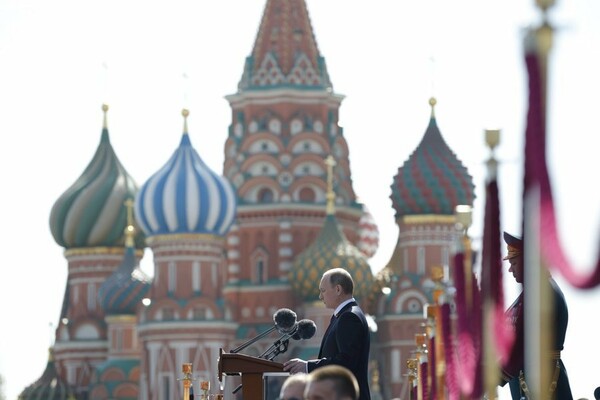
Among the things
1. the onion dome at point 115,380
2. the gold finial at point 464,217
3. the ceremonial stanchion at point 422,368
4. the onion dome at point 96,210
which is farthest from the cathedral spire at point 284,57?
the gold finial at point 464,217

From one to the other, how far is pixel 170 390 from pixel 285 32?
35.7 feet

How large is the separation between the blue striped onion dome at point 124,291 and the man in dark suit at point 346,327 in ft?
171

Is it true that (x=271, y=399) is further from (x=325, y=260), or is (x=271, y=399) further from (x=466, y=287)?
(x=325, y=260)

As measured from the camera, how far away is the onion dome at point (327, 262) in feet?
187

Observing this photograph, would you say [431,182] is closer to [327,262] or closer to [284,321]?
[327,262]

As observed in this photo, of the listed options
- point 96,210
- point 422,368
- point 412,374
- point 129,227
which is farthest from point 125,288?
point 422,368

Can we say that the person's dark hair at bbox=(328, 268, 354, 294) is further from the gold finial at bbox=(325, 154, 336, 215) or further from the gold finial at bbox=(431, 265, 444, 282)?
the gold finial at bbox=(325, 154, 336, 215)

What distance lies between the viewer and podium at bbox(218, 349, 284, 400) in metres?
10.7

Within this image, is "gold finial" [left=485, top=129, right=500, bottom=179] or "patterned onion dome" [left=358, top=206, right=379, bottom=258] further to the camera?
"patterned onion dome" [left=358, top=206, right=379, bottom=258]

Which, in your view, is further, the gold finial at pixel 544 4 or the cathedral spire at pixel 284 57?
the cathedral spire at pixel 284 57

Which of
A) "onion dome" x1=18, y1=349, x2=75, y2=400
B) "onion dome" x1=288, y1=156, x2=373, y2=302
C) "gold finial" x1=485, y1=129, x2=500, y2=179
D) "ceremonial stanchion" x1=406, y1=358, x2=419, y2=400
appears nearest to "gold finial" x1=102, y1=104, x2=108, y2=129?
"onion dome" x1=18, y1=349, x2=75, y2=400

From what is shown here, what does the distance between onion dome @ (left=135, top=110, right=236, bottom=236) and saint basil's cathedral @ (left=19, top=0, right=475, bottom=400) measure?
1.6 inches

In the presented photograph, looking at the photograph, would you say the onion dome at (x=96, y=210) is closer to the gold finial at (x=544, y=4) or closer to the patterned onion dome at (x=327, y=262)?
the patterned onion dome at (x=327, y=262)

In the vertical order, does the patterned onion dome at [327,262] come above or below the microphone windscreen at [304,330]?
above
